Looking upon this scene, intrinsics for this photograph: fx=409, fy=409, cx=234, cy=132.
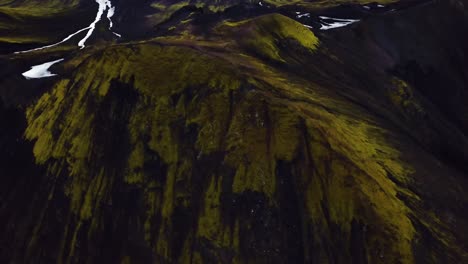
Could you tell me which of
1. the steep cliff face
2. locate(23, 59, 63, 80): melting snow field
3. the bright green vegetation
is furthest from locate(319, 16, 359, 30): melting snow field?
locate(23, 59, 63, 80): melting snow field

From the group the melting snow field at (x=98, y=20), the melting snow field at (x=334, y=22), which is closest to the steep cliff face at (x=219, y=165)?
the melting snow field at (x=334, y=22)

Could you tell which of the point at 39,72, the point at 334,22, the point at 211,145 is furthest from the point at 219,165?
the point at 334,22

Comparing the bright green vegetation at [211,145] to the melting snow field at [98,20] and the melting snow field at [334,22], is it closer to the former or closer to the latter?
the melting snow field at [334,22]

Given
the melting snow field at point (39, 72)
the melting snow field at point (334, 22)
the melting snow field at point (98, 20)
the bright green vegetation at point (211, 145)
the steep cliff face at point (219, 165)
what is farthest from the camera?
the melting snow field at point (98, 20)

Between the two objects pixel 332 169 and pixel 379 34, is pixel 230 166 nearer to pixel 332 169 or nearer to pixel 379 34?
pixel 332 169

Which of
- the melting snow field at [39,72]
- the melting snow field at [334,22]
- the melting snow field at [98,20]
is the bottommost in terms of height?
the melting snow field at [98,20]

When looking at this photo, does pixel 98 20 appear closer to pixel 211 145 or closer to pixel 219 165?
pixel 211 145
